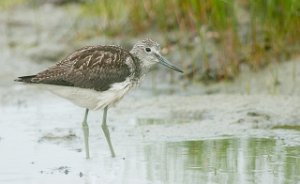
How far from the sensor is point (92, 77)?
26.8 feet

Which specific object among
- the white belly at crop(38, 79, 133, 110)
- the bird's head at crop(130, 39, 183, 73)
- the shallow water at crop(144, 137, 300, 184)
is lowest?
the shallow water at crop(144, 137, 300, 184)

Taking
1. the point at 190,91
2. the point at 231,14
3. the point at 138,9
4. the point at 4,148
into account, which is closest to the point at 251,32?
the point at 231,14

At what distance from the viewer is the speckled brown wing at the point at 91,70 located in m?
8.05

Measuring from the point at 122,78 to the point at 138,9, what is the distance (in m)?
3.77

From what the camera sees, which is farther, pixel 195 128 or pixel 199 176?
pixel 195 128

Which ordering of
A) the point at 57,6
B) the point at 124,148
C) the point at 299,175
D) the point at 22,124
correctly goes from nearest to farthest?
1. the point at 299,175
2. the point at 124,148
3. the point at 22,124
4. the point at 57,6

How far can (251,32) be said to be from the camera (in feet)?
34.6

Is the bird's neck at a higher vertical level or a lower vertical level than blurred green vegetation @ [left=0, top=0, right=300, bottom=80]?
lower

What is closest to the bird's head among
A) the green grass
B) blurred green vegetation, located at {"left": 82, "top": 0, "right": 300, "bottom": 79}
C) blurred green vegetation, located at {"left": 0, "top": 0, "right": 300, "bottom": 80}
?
blurred green vegetation, located at {"left": 0, "top": 0, "right": 300, "bottom": 80}

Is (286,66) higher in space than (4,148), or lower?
higher

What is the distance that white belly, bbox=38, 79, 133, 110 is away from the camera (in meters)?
8.06

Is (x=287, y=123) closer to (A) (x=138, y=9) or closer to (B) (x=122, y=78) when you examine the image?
(B) (x=122, y=78)

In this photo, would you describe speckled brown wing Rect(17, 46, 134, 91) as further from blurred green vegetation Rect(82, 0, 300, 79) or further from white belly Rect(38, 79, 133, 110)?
blurred green vegetation Rect(82, 0, 300, 79)

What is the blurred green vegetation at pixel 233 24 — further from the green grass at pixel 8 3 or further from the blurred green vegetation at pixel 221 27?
the green grass at pixel 8 3
